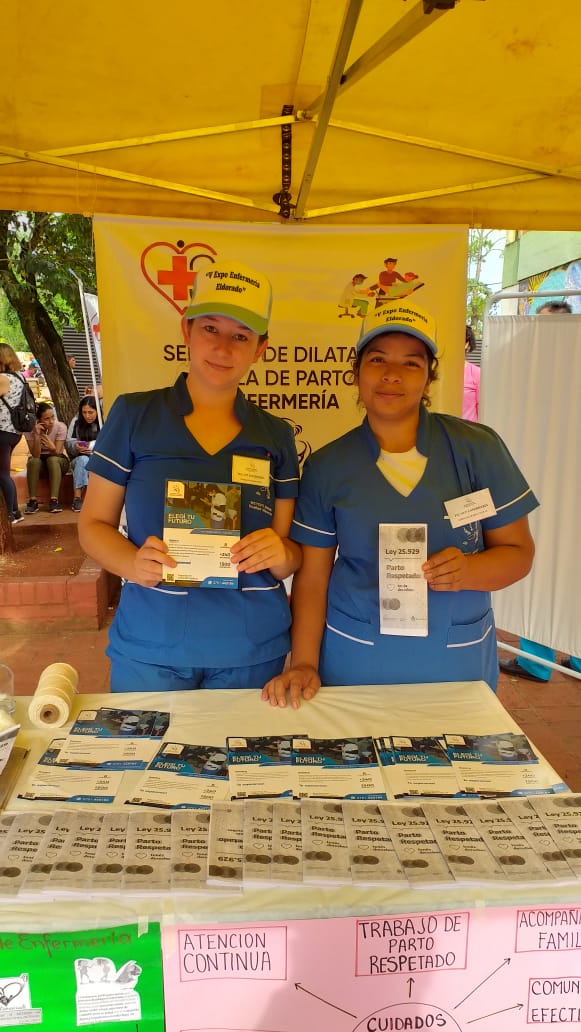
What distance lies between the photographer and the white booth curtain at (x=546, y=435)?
11.6 feet

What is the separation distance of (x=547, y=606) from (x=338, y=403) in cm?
189

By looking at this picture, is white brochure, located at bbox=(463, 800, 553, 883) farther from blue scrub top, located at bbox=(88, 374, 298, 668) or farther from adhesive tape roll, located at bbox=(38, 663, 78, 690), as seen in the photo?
adhesive tape roll, located at bbox=(38, 663, 78, 690)

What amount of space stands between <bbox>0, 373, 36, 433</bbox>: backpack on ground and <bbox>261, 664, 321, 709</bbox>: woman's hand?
5978 mm

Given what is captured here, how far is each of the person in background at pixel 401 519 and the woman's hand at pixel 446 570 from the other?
0.01 meters

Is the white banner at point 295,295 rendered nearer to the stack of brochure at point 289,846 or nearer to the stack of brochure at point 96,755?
the stack of brochure at point 96,755

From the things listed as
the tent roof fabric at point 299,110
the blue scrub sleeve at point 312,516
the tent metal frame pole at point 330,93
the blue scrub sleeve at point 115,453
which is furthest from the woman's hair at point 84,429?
the blue scrub sleeve at point 312,516

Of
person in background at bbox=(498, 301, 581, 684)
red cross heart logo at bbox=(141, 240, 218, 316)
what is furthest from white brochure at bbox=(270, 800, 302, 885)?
person in background at bbox=(498, 301, 581, 684)

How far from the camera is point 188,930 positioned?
98cm

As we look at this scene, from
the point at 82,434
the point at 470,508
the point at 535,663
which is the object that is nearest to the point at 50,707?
the point at 470,508

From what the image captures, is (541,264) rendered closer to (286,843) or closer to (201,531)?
(201,531)

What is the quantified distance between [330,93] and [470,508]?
135 centimetres

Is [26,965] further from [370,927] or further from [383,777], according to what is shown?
[383,777]

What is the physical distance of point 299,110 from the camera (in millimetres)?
2402

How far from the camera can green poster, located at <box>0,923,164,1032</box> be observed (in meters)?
0.97
